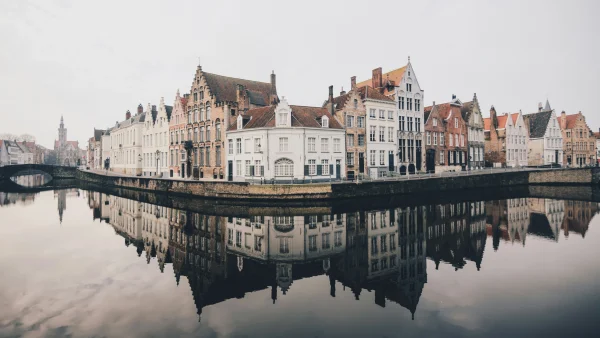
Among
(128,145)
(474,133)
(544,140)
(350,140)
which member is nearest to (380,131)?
(350,140)

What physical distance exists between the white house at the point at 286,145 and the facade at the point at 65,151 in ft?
365

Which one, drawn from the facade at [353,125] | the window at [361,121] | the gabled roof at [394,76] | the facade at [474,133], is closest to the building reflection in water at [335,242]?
the facade at [353,125]

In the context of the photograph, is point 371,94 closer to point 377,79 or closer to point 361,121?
point 361,121

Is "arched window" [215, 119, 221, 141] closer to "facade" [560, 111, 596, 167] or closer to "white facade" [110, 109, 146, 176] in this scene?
"white facade" [110, 109, 146, 176]

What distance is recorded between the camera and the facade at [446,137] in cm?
4794

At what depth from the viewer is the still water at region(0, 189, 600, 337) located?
8.90m

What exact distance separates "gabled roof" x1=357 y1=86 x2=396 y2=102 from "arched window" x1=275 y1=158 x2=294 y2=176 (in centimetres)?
1372

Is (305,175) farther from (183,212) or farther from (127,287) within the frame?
(127,287)

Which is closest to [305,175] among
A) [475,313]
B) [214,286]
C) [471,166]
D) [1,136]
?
[214,286]

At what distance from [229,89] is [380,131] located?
809 inches

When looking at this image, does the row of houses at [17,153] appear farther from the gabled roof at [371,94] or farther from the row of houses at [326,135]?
the gabled roof at [371,94]

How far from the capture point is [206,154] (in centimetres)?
4322

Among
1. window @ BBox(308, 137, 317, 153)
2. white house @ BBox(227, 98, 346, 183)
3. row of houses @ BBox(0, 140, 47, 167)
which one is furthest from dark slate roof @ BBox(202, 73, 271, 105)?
row of houses @ BBox(0, 140, 47, 167)

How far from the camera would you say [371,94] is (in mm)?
42469
